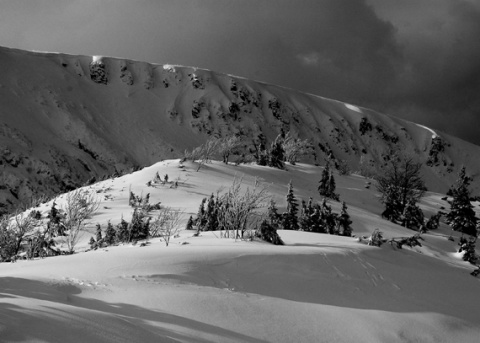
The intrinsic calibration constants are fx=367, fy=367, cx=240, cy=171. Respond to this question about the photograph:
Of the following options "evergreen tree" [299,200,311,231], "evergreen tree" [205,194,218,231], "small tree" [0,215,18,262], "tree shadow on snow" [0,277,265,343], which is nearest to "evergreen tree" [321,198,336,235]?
"evergreen tree" [299,200,311,231]

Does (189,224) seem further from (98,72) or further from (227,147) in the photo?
(98,72)

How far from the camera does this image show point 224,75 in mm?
153500

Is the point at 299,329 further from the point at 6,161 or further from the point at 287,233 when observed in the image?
the point at 6,161

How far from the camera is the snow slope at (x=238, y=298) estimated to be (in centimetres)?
517

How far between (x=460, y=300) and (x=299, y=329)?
694 centimetres

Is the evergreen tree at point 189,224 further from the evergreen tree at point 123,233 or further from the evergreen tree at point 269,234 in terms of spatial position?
the evergreen tree at point 269,234

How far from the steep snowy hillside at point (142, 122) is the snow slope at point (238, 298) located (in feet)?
212

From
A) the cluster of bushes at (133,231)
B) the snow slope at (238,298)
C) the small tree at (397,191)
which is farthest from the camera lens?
the small tree at (397,191)

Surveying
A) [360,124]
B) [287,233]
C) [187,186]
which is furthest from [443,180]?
[287,233]

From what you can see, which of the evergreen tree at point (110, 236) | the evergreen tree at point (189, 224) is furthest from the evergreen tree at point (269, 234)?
the evergreen tree at point (189, 224)

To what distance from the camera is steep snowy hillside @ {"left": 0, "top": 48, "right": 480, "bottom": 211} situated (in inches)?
3194

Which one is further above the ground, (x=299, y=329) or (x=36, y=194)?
(x=299, y=329)

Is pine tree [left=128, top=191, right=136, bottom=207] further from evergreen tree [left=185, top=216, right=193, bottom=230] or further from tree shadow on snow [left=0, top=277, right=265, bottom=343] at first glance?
tree shadow on snow [left=0, top=277, right=265, bottom=343]

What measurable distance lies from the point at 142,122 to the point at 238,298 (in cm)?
11245
